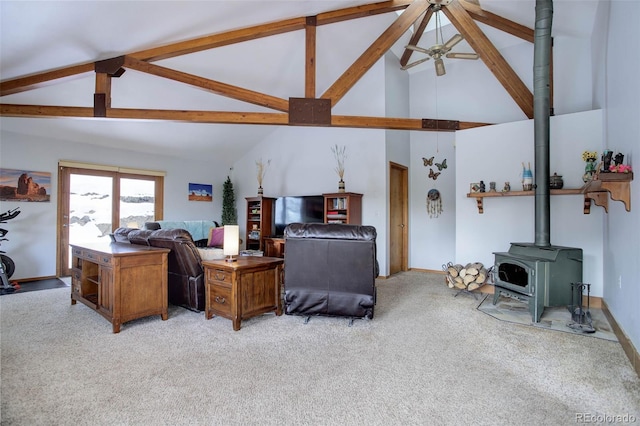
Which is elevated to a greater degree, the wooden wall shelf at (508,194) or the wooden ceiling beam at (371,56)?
the wooden ceiling beam at (371,56)

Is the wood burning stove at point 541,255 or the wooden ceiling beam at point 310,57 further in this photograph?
the wooden ceiling beam at point 310,57

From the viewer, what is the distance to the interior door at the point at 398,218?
624 centimetres

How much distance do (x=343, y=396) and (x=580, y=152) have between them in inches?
168

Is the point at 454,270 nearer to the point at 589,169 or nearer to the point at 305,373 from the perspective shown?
the point at 589,169

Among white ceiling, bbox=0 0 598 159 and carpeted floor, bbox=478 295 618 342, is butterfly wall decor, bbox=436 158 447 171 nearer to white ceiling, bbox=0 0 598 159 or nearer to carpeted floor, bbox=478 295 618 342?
white ceiling, bbox=0 0 598 159

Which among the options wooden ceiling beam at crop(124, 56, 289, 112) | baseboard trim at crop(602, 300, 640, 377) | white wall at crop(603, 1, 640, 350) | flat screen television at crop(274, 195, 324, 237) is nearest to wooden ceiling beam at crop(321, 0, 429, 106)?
wooden ceiling beam at crop(124, 56, 289, 112)

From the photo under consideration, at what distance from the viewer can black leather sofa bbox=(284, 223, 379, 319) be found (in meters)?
3.32

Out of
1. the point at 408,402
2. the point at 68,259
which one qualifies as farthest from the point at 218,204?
the point at 408,402

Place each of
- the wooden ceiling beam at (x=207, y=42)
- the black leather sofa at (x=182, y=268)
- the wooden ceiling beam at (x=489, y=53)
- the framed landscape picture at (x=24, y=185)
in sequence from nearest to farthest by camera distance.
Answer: the black leather sofa at (x=182, y=268) < the wooden ceiling beam at (x=207, y=42) < the wooden ceiling beam at (x=489, y=53) < the framed landscape picture at (x=24, y=185)

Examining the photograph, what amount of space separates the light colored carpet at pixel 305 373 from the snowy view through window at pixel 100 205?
9.58ft

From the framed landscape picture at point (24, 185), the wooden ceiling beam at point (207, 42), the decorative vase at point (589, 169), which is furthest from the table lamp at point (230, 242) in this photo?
the framed landscape picture at point (24, 185)

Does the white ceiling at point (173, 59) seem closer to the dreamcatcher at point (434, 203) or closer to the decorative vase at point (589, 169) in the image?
the decorative vase at point (589, 169)

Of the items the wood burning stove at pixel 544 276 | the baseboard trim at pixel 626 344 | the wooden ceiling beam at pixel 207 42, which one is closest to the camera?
the baseboard trim at pixel 626 344

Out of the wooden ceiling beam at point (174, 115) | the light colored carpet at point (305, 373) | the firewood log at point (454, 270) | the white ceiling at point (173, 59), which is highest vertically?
the white ceiling at point (173, 59)
